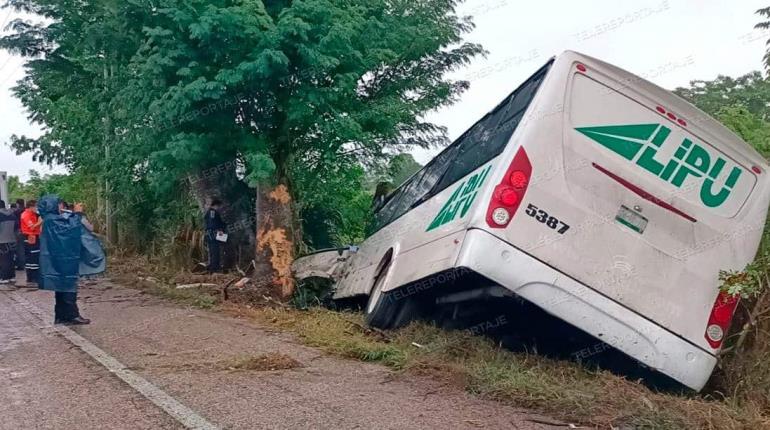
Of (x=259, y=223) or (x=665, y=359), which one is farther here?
(x=259, y=223)

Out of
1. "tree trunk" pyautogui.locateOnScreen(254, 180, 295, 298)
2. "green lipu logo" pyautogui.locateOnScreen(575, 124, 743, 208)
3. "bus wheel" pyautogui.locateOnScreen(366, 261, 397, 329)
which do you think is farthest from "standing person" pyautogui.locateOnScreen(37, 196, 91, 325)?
"green lipu logo" pyautogui.locateOnScreen(575, 124, 743, 208)

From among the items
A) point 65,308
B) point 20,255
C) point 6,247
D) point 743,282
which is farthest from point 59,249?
point 20,255

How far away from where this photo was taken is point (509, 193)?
513cm

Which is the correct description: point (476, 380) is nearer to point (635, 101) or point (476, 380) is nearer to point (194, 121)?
point (635, 101)

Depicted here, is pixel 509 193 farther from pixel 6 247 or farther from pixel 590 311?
pixel 6 247

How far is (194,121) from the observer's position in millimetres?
9688

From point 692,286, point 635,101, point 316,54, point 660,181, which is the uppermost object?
point 316,54

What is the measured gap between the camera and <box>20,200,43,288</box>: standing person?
41.3ft

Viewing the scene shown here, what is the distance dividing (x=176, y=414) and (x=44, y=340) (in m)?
3.44

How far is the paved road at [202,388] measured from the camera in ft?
14.0

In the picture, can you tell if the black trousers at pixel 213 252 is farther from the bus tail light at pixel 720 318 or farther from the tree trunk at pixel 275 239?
the bus tail light at pixel 720 318

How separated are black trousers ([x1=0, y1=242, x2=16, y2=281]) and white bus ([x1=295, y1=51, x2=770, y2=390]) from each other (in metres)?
11.1

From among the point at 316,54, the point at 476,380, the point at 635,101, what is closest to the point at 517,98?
the point at 635,101

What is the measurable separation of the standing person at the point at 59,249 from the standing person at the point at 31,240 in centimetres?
527
